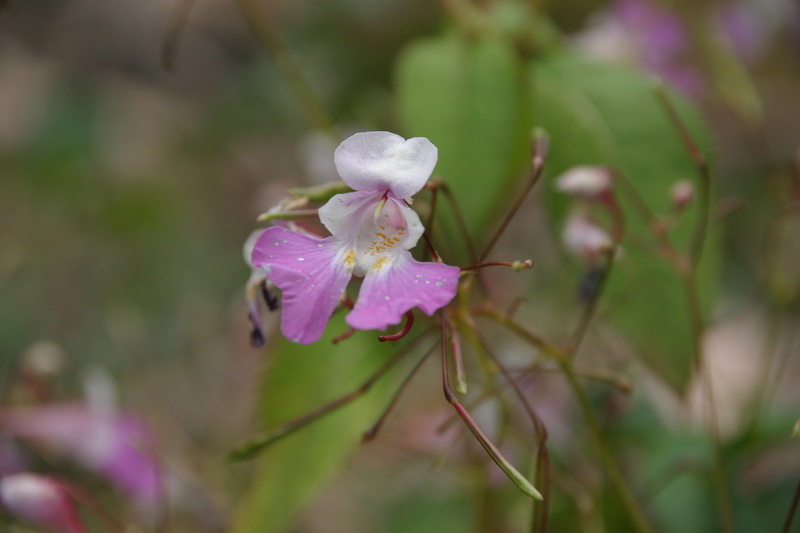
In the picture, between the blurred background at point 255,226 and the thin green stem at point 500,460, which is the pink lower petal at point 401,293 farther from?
the blurred background at point 255,226

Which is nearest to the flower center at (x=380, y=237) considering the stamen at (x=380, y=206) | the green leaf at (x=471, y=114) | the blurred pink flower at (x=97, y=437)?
the stamen at (x=380, y=206)

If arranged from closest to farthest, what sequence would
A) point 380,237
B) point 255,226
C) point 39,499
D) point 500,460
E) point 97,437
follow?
point 500,460
point 380,237
point 39,499
point 97,437
point 255,226

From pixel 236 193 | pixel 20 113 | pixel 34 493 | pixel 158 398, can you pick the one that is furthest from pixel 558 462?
pixel 20 113

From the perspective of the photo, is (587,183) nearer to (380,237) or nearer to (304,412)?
(380,237)

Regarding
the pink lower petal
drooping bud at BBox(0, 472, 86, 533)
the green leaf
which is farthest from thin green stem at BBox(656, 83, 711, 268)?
drooping bud at BBox(0, 472, 86, 533)

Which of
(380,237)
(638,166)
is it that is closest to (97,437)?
(380,237)

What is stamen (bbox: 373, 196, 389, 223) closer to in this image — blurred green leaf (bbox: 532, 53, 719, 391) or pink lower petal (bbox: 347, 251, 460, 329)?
pink lower petal (bbox: 347, 251, 460, 329)
